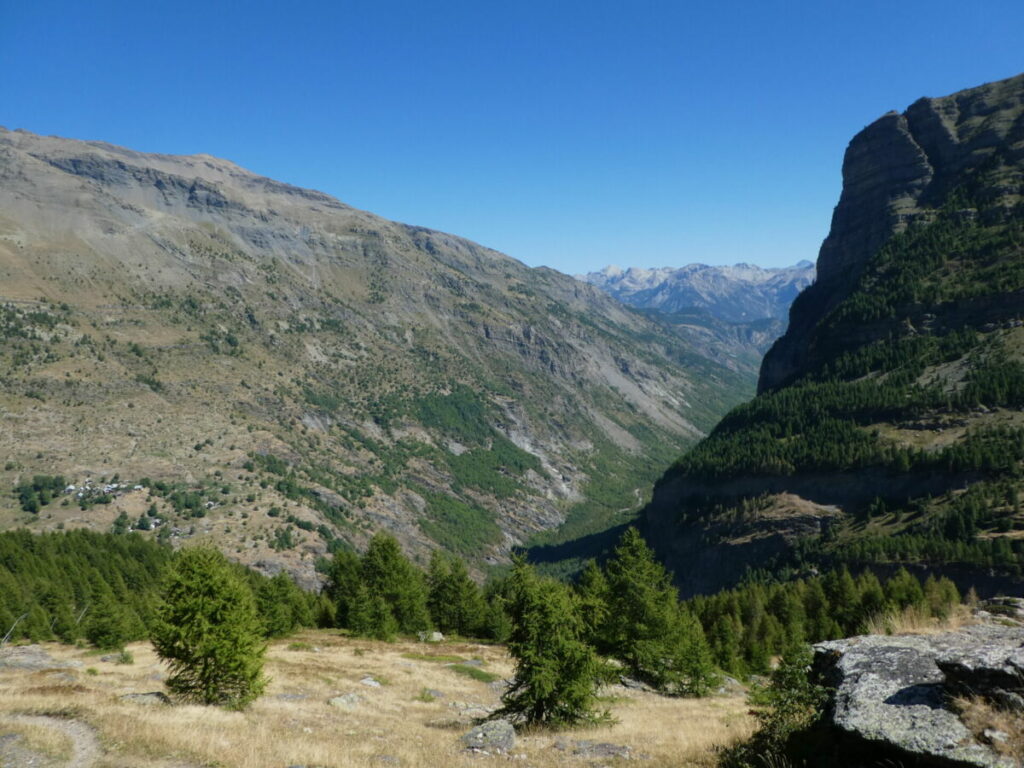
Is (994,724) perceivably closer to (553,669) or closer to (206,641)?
(553,669)

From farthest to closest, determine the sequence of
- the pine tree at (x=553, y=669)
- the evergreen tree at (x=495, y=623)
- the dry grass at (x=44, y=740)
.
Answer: the evergreen tree at (x=495, y=623), the pine tree at (x=553, y=669), the dry grass at (x=44, y=740)

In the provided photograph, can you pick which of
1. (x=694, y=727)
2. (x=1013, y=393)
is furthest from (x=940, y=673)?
(x=1013, y=393)

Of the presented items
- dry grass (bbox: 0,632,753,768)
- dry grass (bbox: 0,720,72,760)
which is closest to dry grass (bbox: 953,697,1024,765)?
dry grass (bbox: 0,632,753,768)

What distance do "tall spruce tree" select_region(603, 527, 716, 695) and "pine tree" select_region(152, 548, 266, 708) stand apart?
26.7 metres

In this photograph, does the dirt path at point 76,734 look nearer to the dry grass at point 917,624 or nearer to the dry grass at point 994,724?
the dry grass at point 994,724

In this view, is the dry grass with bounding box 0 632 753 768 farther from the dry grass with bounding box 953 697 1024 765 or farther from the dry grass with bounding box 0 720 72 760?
the dry grass with bounding box 953 697 1024 765

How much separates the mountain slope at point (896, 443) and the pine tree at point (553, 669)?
10060 centimetres

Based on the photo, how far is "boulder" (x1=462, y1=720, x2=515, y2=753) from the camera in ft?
68.3

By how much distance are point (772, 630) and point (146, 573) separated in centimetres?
10597

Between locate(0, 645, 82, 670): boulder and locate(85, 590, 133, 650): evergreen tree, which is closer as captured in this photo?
locate(0, 645, 82, 670): boulder

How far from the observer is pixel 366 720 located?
28125 mm

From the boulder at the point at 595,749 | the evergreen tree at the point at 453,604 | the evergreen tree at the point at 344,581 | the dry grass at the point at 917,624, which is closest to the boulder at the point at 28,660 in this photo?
the evergreen tree at the point at 344,581

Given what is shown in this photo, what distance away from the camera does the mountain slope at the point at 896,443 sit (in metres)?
111

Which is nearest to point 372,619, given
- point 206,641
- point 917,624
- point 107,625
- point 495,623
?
point 495,623
